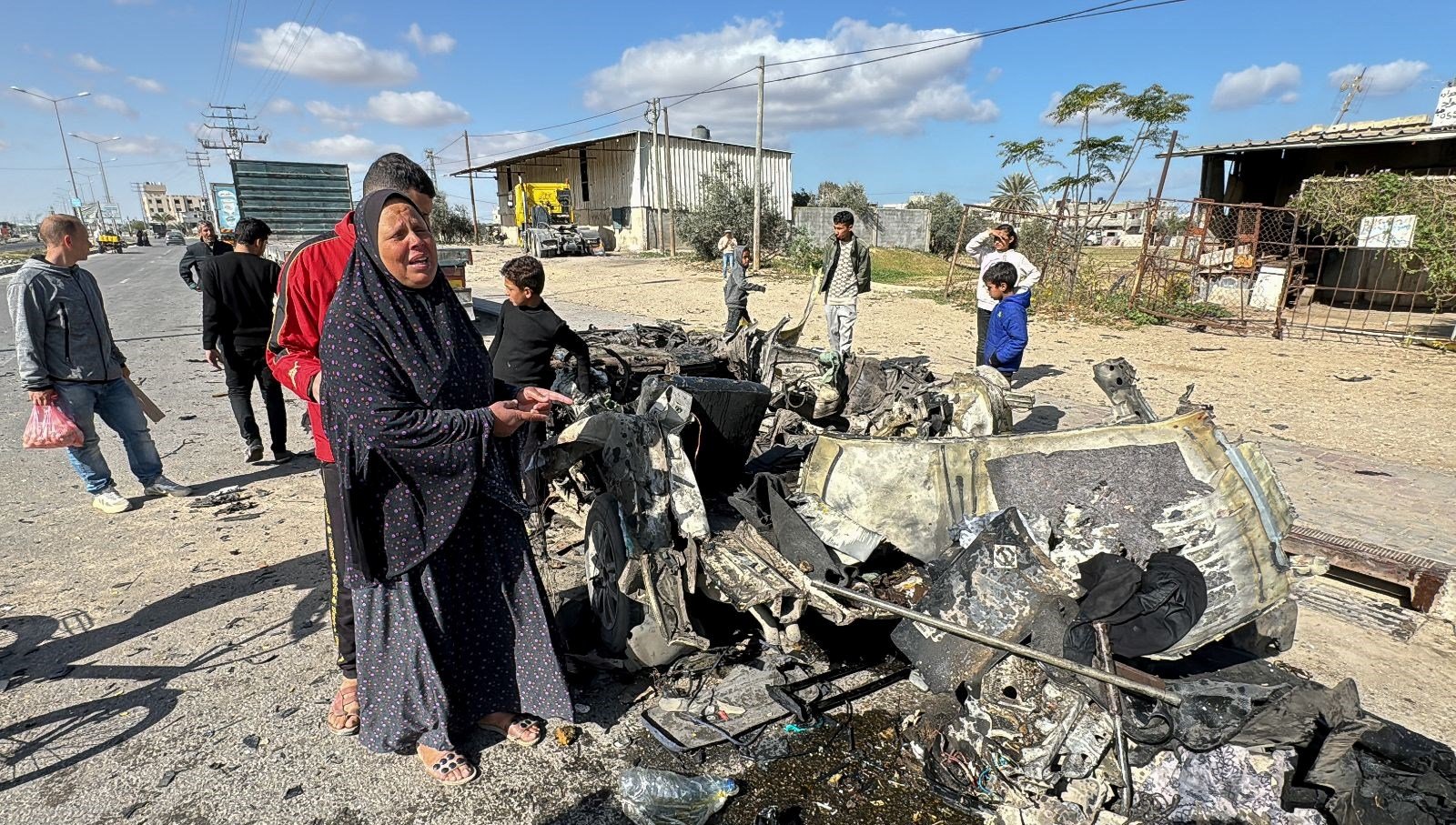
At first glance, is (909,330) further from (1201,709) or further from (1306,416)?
(1201,709)

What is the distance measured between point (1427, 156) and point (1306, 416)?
12466mm

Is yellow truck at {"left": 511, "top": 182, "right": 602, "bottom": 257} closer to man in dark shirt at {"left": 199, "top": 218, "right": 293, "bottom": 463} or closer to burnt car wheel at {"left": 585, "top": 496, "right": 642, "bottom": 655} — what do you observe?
man in dark shirt at {"left": 199, "top": 218, "right": 293, "bottom": 463}

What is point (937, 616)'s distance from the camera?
2516mm

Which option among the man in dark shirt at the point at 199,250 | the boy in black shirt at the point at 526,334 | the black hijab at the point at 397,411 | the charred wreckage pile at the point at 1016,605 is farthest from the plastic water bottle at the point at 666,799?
the man in dark shirt at the point at 199,250

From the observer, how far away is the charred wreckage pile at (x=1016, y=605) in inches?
78.2

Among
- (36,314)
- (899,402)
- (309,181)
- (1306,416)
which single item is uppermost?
(309,181)

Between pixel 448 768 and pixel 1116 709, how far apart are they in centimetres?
227

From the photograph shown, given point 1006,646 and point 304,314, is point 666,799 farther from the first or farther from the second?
point 304,314

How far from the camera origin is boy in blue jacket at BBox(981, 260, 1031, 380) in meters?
5.42

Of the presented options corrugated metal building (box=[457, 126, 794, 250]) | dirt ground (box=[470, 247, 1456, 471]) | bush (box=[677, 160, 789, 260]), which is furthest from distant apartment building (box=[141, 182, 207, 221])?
dirt ground (box=[470, 247, 1456, 471])

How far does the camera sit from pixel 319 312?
2379 millimetres

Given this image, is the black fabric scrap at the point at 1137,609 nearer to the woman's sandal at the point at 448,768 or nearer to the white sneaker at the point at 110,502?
the woman's sandal at the point at 448,768

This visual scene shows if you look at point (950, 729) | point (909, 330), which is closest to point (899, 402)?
point (950, 729)

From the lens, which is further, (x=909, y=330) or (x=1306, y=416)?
(x=909, y=330)
